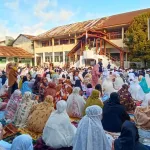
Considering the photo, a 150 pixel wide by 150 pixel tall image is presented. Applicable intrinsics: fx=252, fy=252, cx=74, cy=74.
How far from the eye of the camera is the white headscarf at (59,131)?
3.97 meters

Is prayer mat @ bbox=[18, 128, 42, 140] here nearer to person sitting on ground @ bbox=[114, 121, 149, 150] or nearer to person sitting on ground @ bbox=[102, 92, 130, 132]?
person sitting on ground @ bbox=[102, 92, 130, 132]

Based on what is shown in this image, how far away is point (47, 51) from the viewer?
1195 inches

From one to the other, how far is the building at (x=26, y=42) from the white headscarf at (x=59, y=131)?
29201 millimetres

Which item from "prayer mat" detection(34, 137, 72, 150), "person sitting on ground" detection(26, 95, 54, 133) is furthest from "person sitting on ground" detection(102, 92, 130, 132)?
"person sitting on ground" detection(26, 95, 54, 133)

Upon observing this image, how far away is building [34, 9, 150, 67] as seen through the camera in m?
22.2

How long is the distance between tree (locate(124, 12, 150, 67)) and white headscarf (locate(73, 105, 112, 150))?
16104mm

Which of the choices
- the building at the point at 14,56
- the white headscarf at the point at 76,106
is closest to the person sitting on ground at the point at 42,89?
the white headscarf at the point at 76,106

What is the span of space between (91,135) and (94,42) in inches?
837

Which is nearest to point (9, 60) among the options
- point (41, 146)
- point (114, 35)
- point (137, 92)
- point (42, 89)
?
point (114, 35)

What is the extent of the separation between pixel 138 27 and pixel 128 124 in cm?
1745

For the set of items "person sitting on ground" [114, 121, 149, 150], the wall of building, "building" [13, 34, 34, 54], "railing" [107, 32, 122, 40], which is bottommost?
"person sitting on ground" [114, 121, 149, 150]

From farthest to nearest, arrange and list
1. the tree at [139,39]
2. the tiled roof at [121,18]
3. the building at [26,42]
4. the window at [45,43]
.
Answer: the building at [26,42], the window at [45,43], the tiled roof at [121,18], the tree at [139,39]

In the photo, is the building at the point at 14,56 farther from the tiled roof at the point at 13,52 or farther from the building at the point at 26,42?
the building at the point at 26,42

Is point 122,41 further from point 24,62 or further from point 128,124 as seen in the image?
point 128,124
